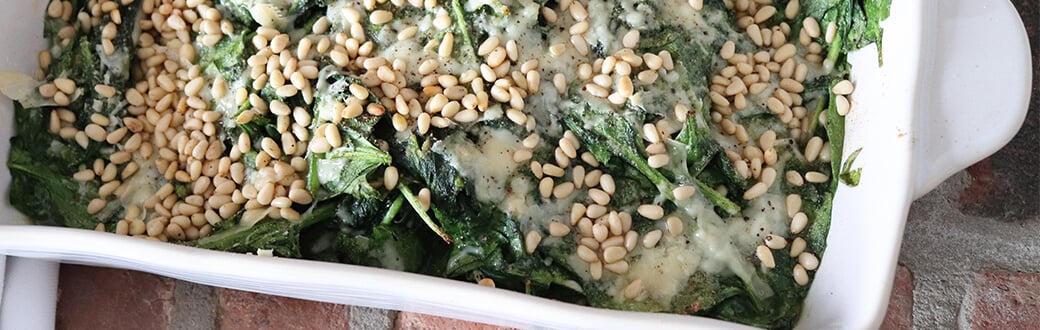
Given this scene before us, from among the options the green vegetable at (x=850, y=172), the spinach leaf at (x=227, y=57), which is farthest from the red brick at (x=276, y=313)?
the green vegetable at (x=850, y=172)

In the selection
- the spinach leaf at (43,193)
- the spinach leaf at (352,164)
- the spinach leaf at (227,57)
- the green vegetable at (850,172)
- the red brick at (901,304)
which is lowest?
the red brick at (901,304)

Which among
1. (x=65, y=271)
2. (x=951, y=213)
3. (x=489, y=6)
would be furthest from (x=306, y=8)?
(x=951, y=213)

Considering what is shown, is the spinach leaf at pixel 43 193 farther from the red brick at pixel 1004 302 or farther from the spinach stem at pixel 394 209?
the red brick at pixel 1004 302

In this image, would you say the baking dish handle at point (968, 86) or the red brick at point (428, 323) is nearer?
the baking dish handle at point (968, 86)

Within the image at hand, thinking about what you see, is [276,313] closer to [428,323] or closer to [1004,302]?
[428,323]

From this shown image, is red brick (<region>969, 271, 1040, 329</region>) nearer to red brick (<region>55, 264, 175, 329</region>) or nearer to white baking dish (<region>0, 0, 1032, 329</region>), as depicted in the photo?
white baking dish (<region>0, 0, 1032, 329</region>)

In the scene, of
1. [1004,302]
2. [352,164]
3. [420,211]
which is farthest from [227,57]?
[1004,302]

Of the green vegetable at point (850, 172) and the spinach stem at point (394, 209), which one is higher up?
the green vegetable at point (850, 172)

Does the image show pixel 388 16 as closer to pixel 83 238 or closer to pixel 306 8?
pixel 306 8
